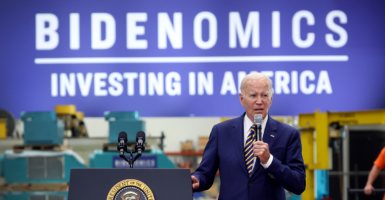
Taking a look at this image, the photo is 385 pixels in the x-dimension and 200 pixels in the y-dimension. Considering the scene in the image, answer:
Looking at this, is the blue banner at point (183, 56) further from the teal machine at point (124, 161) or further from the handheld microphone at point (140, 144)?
the handheld microphone at point (140, 144)

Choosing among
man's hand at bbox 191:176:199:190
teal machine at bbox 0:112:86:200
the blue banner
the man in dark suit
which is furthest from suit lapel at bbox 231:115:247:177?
the blue banner

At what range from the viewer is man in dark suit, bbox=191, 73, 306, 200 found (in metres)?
2.06

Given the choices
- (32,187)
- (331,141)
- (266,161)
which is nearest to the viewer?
(266,161)

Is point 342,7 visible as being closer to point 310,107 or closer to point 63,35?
point 310,107

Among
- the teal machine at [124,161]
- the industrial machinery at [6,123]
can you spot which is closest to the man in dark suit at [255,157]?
the teal machine at [124,161]

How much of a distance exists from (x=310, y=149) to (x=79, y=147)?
4088mm

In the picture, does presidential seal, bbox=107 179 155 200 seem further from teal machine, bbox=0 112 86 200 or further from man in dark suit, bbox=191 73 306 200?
teal machine, bbox=0 112 86 200

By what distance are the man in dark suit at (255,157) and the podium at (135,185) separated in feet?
0.49

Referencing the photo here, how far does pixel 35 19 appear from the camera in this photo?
23.4 ft

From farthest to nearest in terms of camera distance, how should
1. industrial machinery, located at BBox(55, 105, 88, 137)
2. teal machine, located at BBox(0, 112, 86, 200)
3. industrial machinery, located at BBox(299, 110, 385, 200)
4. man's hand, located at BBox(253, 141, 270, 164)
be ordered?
industrial machinery, located at BBox(55, 105, 88, 137) → industrial machinery, located at BBox(299, 110, 385, 200) → teal machine, located at BBox(0, 112, 86, 200) → man's hand, located at BBox(253, 141, 270, 164)

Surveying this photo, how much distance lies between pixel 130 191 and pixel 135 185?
0.04m

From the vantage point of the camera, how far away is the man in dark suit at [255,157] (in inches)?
81.3

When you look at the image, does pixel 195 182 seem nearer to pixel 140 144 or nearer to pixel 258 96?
pixel 140 144

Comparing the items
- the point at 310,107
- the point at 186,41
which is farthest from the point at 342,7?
the point at 186,41
